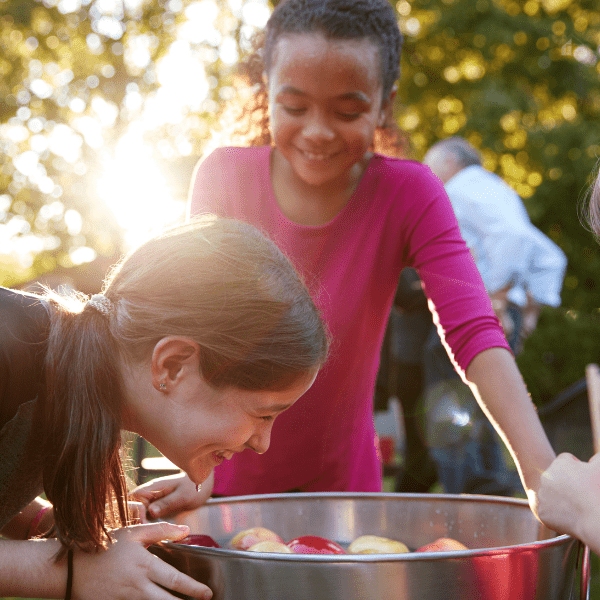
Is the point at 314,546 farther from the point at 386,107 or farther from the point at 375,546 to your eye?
the point at 386,107

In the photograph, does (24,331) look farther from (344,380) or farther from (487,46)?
(487,46)

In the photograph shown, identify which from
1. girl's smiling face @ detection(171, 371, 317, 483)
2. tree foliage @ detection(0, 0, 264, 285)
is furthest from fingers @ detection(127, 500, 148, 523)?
tree foliage @ detection(0, 0, 264, 285)

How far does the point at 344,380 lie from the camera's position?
4.71 feet

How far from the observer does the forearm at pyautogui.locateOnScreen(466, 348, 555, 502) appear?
1.09m

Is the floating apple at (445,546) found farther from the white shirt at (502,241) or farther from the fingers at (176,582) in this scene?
the white shirt at (502,241)

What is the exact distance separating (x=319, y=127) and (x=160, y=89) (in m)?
10.9

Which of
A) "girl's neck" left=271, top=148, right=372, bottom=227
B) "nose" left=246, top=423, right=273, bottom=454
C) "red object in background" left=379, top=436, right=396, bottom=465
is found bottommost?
"red object in background" left=379, top=436, right=396, bottom=465

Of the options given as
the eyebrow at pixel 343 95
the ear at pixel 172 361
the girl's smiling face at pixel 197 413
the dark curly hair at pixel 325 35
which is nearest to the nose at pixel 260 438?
the girl's smiling face at pixel 197 413

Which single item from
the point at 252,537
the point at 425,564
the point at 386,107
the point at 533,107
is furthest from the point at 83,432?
the point at 533,107

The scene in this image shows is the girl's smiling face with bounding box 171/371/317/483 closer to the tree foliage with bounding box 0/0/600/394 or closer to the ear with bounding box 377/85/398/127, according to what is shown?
the ear with bounding box 377/85/398/127

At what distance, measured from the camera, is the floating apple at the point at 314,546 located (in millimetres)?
1098

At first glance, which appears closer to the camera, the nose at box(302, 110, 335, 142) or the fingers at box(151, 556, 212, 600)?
the fingers at box(151, 556, 212, 600)

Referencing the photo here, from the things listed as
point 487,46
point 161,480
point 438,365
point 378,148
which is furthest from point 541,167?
point 161,480

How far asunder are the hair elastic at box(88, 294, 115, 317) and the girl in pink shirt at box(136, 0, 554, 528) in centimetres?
43
